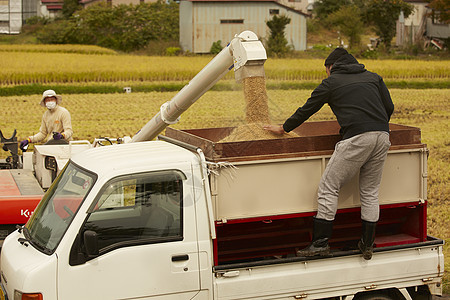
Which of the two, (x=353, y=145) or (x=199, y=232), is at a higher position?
(x=353, y=145)

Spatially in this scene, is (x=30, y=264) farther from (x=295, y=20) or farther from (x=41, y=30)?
(x=41, y=30)

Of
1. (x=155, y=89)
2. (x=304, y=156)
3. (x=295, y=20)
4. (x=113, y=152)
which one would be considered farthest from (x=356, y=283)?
(x=295, y=20)

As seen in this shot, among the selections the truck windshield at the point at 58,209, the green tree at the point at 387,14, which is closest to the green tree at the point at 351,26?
the green tree at the point at 387,14

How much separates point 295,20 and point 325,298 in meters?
45.6

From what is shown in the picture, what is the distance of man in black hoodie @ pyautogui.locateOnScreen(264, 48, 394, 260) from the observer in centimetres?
519

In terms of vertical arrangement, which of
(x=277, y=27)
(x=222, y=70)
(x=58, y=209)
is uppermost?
(x=277, y=27)

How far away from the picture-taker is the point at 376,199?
532 cm

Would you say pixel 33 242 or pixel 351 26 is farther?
pixel 351 26

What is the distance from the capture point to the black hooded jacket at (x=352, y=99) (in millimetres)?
5234

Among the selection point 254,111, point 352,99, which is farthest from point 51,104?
point 352,99

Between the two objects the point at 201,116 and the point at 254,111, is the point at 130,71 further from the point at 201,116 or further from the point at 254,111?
the point at 254,111

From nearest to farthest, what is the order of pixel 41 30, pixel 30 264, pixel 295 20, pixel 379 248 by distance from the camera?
pixel 30 264 → pixel 379 248 → pixel 295 20 → pixel 41 30

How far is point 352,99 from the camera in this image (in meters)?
5.27

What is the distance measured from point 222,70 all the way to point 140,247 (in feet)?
8.46
